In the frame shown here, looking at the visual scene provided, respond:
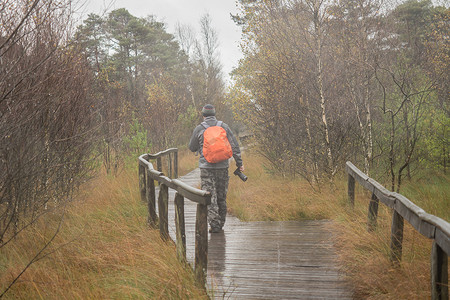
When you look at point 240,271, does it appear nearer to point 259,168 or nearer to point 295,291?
point 295,291

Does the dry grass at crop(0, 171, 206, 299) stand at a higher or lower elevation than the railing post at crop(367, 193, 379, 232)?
lower

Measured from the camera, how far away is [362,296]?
3.43 meters

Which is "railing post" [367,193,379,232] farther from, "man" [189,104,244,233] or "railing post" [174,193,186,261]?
"railing post" [174,193,186,261]

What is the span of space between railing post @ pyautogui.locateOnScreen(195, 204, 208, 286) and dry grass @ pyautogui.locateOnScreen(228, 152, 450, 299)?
4.59 feet

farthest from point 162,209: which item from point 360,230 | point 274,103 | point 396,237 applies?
point 274,103

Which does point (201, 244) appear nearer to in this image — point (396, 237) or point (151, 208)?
point (396, 237)

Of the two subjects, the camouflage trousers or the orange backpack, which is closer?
the orange backpack

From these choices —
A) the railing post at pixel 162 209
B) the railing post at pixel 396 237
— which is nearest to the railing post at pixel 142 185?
the railing post at pixel 162 209

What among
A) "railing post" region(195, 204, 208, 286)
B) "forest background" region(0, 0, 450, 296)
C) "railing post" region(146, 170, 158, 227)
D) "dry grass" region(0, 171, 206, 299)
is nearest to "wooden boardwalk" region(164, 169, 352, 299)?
"railing post" region(195, 204, 208, 286)

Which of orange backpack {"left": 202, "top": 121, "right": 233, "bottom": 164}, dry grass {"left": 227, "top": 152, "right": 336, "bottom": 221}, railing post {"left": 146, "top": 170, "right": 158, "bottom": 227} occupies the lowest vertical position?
dry grass {"left": 227, "top": 152, "right": 336, "bottom": 221}

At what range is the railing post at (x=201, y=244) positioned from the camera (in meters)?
3.58

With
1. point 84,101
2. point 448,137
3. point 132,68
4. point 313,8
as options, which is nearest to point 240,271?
point 84,101

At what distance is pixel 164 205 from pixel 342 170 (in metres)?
6.30

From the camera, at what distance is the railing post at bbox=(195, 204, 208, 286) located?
11.7ft
